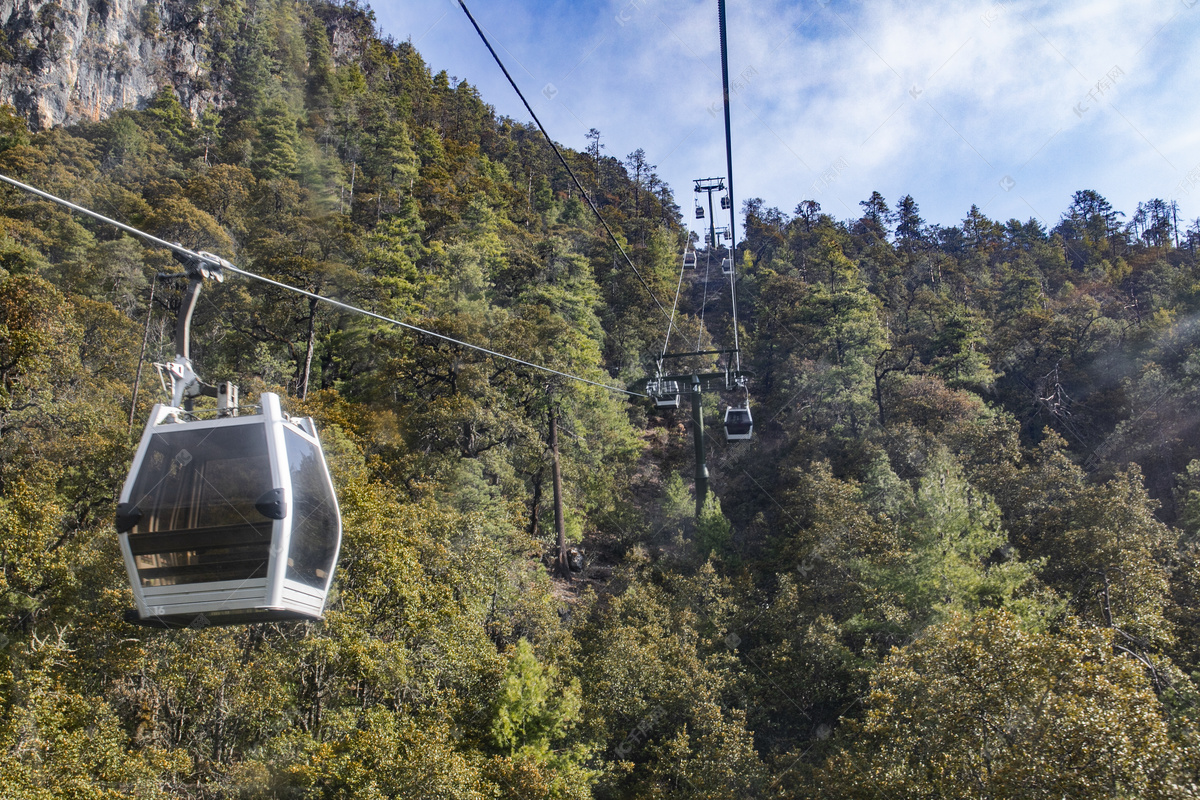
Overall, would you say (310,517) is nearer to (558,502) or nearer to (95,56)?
(558,502)

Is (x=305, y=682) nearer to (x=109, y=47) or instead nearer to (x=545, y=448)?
(x=545, y=448)

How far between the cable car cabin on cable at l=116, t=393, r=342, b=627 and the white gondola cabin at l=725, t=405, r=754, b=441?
14938mm

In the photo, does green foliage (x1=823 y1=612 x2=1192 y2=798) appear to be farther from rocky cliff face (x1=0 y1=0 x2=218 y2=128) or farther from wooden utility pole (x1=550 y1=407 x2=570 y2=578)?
rocky cliff face (x1=0 y1=0 x2=218 y2=128)

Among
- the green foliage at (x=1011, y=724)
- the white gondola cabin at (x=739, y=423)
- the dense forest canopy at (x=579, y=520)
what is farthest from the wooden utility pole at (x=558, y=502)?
the green foliage at (x=1011, y=724)

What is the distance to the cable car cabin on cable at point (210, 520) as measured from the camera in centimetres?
482

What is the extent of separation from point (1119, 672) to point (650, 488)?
24.6m

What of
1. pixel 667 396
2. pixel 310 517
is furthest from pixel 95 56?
pixel 310 517

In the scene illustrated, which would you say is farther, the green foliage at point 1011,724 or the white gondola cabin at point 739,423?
the white gondola cabin at point 739,423

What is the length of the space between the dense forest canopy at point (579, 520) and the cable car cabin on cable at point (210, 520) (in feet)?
22.3

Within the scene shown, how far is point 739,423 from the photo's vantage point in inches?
739

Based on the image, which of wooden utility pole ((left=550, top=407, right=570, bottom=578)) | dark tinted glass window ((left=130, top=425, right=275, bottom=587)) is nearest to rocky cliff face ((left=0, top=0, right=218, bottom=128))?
wooden utility pole ((left=550, top=407, right=570, bottom=578))

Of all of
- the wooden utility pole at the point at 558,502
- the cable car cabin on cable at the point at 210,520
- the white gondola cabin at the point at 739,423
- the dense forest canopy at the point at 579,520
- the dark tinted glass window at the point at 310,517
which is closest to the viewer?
the cable car cabin on cable at the point at 210,520

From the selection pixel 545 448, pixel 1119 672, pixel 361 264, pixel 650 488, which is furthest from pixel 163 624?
pixel 650 488

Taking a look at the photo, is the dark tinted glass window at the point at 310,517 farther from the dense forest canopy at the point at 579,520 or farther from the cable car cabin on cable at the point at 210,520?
the dense forest canopy at the point at 579,520
